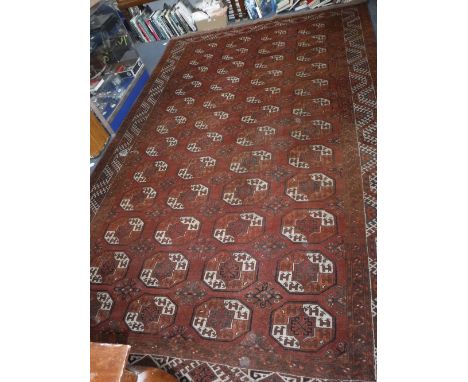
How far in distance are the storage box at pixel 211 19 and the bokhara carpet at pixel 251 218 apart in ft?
2.62

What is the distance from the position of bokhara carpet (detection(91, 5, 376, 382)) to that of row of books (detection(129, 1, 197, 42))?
3.60ft

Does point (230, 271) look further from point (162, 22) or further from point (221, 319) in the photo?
point (162, 22)

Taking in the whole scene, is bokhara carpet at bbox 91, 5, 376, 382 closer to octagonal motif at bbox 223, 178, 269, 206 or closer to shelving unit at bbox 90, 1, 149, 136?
octagonal motif at bbox 223, 178, 269, 206

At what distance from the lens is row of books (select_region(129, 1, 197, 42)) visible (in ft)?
13.6

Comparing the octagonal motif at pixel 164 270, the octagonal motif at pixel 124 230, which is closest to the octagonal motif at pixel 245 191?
the octagonal motif at pixel 164 270

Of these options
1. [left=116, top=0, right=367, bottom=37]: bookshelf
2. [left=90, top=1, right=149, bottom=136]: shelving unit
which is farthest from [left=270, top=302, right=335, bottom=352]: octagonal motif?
[left=116, top=0, right=367, bottom=37]: bookshelf

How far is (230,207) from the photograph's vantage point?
230cm

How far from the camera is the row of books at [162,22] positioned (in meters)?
4.16

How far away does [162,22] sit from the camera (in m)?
4.23

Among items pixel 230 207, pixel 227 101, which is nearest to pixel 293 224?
pixel 230 207

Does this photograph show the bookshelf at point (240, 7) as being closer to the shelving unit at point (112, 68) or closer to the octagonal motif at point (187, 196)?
the shelving unit at point (112, 68)
